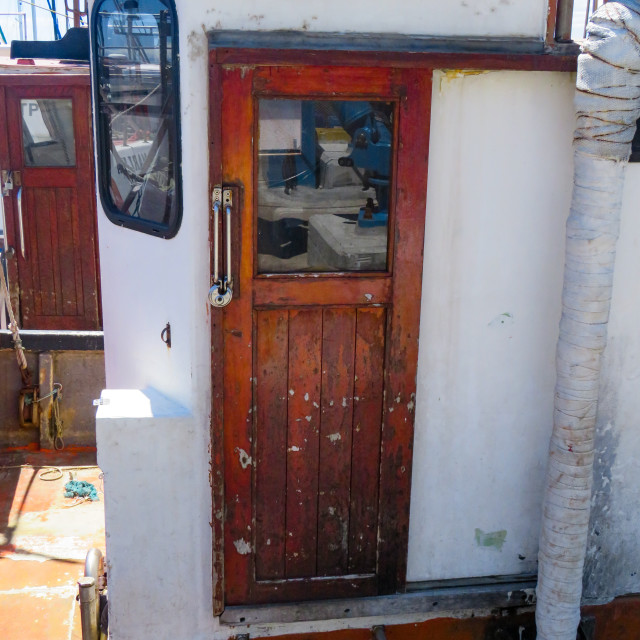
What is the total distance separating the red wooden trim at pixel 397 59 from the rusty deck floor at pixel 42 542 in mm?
2722

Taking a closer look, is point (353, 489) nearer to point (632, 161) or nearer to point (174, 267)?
point (174, 267)

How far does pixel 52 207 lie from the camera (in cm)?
683

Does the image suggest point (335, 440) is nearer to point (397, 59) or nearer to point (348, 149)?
point (348, 149)

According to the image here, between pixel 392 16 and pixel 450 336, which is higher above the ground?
pixel 392 16

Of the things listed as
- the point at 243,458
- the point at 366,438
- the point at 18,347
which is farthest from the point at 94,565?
the point at 18,347

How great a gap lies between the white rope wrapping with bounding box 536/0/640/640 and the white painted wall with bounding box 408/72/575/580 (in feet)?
0.60

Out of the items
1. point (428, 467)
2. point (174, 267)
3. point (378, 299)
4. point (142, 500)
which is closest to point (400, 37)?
point (378, 299)

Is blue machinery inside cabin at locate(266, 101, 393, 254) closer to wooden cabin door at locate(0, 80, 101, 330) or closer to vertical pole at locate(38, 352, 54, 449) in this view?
vertical pole at locate(38, 352, 54, 449)

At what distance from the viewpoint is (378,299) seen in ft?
9.86

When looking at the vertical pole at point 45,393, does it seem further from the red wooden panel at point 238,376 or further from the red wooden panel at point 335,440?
the red wooden panel at point 335,440

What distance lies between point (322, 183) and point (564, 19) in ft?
3.39

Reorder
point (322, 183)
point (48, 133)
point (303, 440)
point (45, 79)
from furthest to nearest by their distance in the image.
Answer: point (48, 133) → point (45, 79) → point (303, 440) → point (322, 183)

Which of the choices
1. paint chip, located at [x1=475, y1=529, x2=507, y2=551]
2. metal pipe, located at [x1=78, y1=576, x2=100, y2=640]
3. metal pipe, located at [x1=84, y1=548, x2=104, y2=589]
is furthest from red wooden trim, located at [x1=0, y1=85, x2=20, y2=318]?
paint chip, located at [x1=475, y1=529, x2=507, y2=551]

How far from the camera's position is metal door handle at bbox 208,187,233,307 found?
2807 mm
